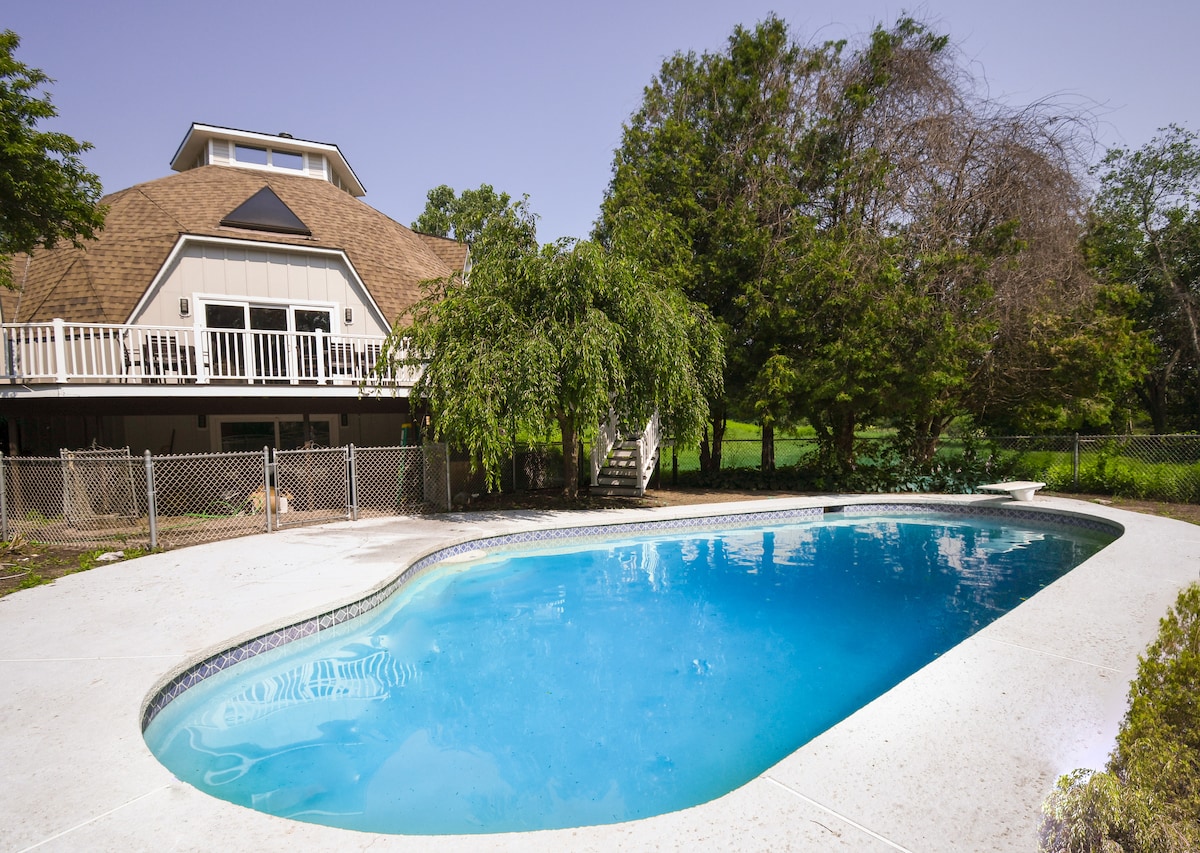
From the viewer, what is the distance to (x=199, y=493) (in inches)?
486

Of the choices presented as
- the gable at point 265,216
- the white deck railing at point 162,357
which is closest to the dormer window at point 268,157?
the gable at point 265,216

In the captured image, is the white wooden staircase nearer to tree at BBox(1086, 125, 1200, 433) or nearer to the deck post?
the deck post

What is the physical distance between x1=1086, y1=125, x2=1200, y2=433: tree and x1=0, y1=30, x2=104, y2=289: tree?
28062 mm

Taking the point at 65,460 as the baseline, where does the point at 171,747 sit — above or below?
below

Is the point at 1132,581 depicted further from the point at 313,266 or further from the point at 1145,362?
the point at 313,266

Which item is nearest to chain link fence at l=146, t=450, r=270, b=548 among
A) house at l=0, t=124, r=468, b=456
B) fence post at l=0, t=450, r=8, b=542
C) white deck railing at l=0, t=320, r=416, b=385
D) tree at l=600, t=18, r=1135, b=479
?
fence post at l=0, t=450, r=8, b=542

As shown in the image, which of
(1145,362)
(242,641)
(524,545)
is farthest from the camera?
(1145,362)

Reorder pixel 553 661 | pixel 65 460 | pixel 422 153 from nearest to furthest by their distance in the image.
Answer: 1. pixel 553 661
2. pixel 65 460
3. pixel 422 153

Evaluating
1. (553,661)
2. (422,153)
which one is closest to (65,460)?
(553,661)

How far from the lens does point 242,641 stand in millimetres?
5344

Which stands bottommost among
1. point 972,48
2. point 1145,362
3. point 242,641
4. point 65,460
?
point 242,641

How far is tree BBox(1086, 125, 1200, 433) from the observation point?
21859 millimetres

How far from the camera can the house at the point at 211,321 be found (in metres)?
11.0

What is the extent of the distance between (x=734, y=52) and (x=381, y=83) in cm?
1002
